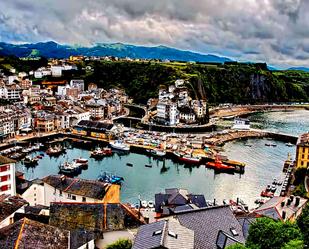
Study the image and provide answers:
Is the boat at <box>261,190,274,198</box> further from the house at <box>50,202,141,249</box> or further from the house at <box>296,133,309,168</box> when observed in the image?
the house at <box>50,202,141,249</box>

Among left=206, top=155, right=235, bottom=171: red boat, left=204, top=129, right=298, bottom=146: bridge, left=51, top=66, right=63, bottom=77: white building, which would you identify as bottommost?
left=206, top=155, right=235, bottom=171: red boat

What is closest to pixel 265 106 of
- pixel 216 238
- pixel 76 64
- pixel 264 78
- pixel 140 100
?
pixel 264 78

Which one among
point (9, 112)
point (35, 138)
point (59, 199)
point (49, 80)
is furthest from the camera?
point (49, 80)

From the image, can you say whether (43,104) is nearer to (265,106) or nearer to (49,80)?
(49,80)

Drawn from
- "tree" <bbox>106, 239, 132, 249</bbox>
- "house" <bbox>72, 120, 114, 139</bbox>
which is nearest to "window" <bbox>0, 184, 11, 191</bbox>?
"tree" <bbox>106, 239, 132, 249</bbox>

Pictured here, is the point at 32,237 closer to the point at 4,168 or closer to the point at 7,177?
the point at 4,168

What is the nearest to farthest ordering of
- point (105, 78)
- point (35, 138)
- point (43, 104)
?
point (35, 138)
point (43, 104)
point (105, 78)
